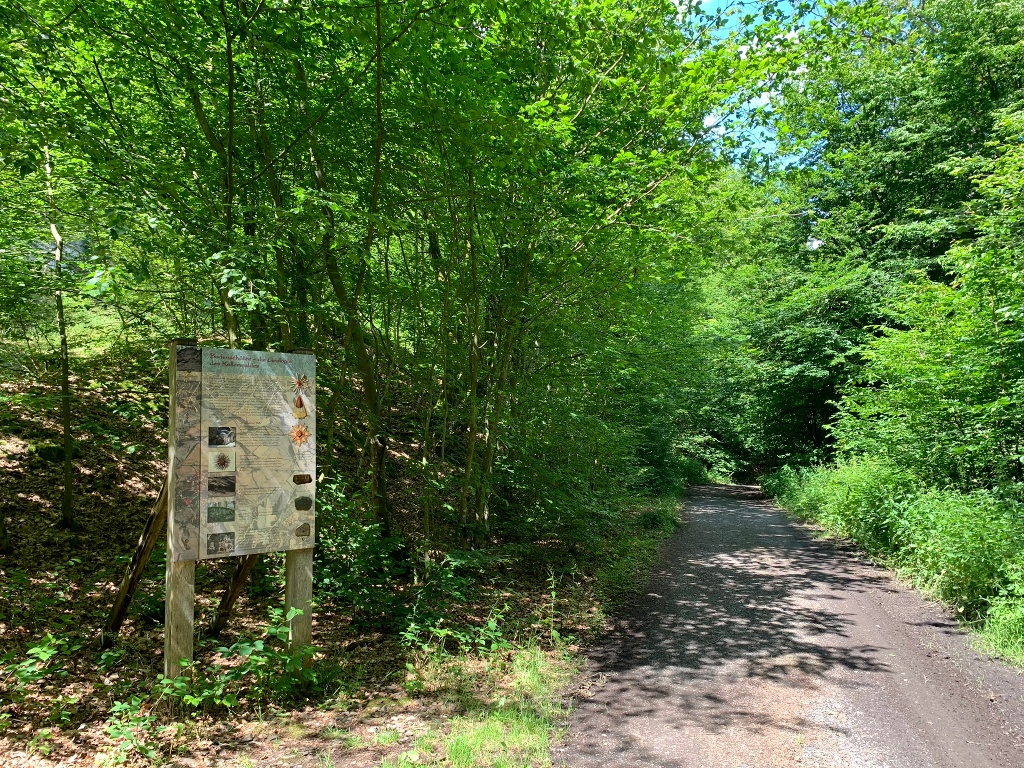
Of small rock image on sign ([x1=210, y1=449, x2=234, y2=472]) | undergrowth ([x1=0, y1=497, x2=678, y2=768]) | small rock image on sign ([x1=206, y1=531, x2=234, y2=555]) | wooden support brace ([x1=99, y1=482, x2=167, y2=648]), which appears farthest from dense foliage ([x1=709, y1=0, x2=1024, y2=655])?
wooden support brace ([x1=99, y1=482, x2=167, y2=648])

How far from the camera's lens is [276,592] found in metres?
5.89

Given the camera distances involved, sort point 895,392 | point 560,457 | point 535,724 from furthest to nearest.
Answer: point 895,392 → point 560,457 → point 535,724

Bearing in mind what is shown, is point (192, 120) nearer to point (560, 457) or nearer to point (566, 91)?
point (566, 91)

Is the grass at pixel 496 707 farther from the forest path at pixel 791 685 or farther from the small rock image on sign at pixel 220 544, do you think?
the small rock image on sign at pixel 220 544

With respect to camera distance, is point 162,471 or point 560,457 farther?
point 560,457

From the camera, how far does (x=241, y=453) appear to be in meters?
4.05

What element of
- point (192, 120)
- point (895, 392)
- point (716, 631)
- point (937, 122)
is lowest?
point (716, 631)

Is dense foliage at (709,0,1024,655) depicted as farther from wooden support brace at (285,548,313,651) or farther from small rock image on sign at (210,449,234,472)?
small rock image on sign at (210,449,234,472)

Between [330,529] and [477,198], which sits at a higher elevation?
[477,198]

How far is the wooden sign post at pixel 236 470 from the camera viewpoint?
379 centimetres

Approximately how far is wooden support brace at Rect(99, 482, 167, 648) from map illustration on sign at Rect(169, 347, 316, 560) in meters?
0.50

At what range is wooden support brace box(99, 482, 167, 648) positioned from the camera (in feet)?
13.7

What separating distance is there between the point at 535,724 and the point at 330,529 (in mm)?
2638

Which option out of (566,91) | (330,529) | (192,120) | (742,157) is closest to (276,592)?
(330,529)
